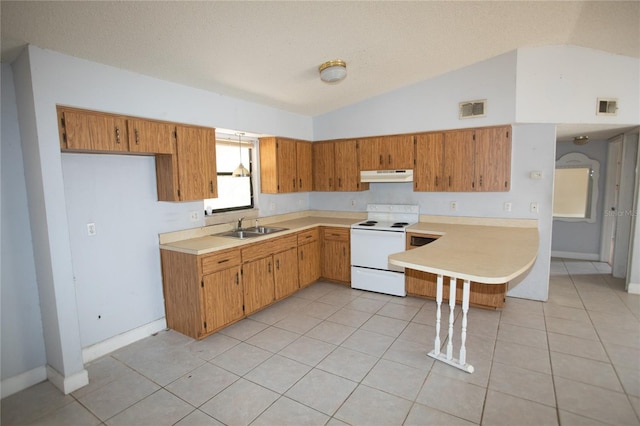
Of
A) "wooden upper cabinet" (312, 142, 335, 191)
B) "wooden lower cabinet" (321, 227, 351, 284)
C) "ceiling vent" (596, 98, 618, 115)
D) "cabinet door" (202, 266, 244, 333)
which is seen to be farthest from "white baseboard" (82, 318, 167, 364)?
"ceiling vent" (596, 98, 618, 115)

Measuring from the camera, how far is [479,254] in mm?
2678

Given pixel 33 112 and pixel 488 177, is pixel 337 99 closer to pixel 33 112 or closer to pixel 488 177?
pixel 488 177

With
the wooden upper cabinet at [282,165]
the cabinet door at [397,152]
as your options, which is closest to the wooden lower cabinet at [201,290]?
the wooden upper cabinet at [282,165]

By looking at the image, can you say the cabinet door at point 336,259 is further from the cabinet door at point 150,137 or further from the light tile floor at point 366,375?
the cabinet door at point 150,137

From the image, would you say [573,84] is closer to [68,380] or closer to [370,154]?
[370,154]

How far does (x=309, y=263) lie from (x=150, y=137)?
2.59 meters

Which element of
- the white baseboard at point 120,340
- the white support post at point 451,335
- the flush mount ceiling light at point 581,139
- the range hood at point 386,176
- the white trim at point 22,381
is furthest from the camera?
the flush mount ceiling light at point 581,139

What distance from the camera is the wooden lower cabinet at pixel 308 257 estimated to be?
175 inches

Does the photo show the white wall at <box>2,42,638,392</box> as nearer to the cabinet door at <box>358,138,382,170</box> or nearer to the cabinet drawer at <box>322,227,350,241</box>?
the cabinet door at <box>358,138,382,170</box>

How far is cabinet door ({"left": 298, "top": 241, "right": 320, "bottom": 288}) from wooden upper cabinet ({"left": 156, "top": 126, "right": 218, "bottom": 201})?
1503 mm

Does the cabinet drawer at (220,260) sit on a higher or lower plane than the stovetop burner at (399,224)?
lower

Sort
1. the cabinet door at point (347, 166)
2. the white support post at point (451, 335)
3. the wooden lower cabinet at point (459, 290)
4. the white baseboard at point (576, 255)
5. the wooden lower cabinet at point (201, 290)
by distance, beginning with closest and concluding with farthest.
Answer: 1. the white support post at point (451, 335)
2. the wooden lower cabinet at point (201, 290)
3. the wooden lower cabinet at point (459, 290)
4. the cabinet door at point (347, 166)
5. the white baseboard at point (576, 255)

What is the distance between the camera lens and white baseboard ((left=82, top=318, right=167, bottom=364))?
2.88m

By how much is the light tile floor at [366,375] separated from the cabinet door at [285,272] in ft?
1.42
